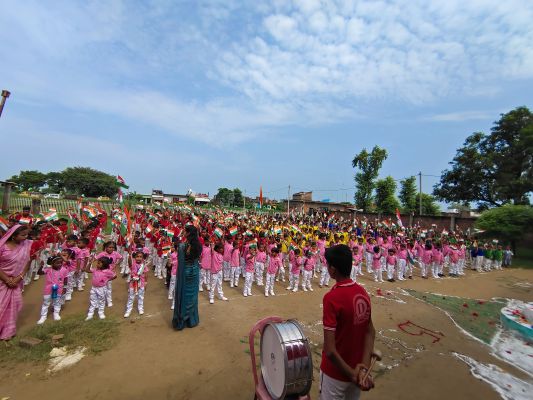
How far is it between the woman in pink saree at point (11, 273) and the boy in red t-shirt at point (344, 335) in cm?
627

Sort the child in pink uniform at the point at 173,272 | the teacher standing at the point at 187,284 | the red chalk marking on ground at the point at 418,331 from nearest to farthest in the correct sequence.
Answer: the teacher standing at the point at 187,284
the red chalk marking on ground at the point at 418,331
the child in pink uniform at the point at 173,272

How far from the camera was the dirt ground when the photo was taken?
4.64 meters

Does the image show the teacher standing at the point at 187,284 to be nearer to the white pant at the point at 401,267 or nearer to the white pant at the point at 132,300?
the white pant at the point at 132,300

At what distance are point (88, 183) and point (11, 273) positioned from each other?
6153cm

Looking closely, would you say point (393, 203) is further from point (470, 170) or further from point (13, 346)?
point (13, 346)

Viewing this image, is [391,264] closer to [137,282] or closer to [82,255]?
[137,282]

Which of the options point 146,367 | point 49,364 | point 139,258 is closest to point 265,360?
point 146,367

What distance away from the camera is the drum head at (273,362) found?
3188 millimetres

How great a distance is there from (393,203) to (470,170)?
8.84 metres

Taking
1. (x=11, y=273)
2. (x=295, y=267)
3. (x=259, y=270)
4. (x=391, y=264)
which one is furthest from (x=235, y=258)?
(x=391, y=264)

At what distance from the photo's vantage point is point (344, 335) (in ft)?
8.97

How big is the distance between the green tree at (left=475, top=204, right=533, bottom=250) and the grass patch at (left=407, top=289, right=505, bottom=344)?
44.9ft

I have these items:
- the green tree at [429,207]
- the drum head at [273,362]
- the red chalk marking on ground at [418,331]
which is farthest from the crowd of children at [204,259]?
the green tree at [429,207]

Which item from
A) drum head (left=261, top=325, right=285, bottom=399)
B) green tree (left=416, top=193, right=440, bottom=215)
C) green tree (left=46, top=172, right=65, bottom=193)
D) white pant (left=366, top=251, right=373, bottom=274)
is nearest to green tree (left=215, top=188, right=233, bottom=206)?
green tree (left=46, top=172, right=65, bottom=193)
